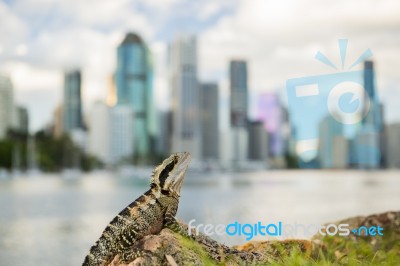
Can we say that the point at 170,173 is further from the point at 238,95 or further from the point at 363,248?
the point at 238,95

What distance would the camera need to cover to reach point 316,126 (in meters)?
10.1

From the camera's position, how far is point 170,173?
600 cm

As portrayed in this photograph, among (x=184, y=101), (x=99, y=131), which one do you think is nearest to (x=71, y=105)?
(x=99, y=131)

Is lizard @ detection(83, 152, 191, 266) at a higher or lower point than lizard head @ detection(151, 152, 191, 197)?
lower

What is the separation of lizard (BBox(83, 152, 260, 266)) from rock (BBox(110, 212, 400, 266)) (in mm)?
79

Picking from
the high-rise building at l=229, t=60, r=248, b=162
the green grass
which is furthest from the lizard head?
the high-rise building at l=229, t=60, r=248, b=162

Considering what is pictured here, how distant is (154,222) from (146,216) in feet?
0.29

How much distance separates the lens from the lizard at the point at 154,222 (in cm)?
576

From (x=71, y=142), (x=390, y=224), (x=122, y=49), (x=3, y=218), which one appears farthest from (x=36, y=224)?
(x=122, y=49)

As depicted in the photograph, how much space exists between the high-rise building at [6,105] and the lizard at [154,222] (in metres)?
Answer: 75.0

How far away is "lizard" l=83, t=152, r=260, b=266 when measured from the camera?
18.9 feet

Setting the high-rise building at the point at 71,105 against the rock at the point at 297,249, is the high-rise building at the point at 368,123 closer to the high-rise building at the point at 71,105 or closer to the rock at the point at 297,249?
the rock at the point at 297,249

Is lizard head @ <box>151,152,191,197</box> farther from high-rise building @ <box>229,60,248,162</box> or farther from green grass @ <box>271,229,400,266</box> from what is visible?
high-rise building @ <box>229,60,248,162</box>

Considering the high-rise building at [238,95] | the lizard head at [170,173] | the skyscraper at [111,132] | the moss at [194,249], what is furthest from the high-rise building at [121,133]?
the moss at [194,249]
